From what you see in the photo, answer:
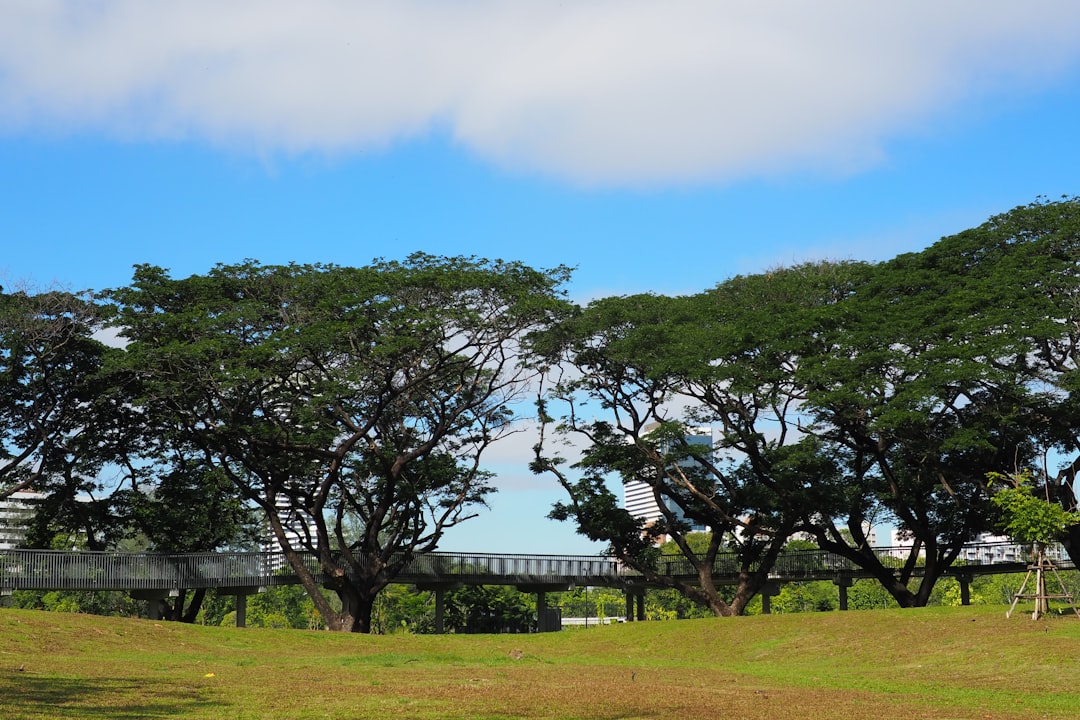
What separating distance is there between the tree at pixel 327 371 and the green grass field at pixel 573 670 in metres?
7.21

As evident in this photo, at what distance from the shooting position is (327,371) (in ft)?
113

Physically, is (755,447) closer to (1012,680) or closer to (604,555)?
(604,555)

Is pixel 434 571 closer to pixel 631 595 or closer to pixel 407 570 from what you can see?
pixel 407 570

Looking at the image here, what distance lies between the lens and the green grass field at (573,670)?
45.4ft

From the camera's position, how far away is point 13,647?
70.7 feet

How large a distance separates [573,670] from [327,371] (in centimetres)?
1601

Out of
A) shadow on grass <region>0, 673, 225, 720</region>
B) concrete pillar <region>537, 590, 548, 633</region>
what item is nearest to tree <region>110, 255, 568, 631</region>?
concrete pillar <region>537, 590, 548, 633</region>

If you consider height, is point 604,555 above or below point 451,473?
below

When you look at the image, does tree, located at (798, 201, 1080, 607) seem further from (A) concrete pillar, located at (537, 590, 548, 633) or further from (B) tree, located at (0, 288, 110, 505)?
(B) tree, located at (0, 288, 110, 505)

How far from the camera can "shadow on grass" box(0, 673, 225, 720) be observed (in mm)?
12078

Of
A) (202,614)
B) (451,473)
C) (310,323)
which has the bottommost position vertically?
(202,614)

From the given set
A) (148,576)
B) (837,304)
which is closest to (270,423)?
(148,576)

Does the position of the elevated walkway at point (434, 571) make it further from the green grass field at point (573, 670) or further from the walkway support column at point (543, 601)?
the green grass field at point (573, 670)

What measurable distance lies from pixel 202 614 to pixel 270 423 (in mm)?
28934
